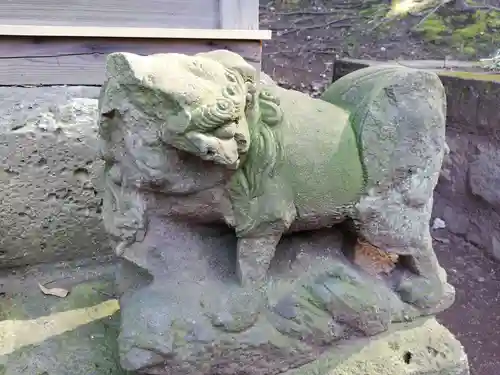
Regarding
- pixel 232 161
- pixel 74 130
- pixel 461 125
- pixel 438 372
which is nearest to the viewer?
pixel 232 161

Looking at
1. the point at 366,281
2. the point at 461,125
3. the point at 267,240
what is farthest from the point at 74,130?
the point at 461,125

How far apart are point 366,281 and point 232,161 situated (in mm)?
409

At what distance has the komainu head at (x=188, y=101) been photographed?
86 centimetres

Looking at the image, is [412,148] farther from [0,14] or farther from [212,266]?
[0,14]

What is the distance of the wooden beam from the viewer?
180 cm

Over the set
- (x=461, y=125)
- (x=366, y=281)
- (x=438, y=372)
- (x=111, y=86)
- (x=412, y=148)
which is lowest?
(x=461, y=125)

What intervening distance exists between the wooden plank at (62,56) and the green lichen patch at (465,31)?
3509 mm

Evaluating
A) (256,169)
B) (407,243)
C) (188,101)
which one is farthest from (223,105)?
(407,243)

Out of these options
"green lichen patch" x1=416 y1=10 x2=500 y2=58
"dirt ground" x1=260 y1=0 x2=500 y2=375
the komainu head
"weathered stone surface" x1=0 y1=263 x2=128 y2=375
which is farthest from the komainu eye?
"green lichen patch" x1=416 y1=10 x2=500 y2=58

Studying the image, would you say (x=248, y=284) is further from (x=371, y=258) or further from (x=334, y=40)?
(x=334, y=40)

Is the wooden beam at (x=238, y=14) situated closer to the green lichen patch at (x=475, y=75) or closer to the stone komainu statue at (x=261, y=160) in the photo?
the stone komainu statue at (x=261, y=160)

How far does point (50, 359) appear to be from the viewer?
110cm

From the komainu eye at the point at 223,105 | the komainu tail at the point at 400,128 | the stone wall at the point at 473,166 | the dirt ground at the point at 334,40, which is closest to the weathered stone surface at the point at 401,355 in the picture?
the komainu tail at the point at 400,128

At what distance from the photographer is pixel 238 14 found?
182 cm
